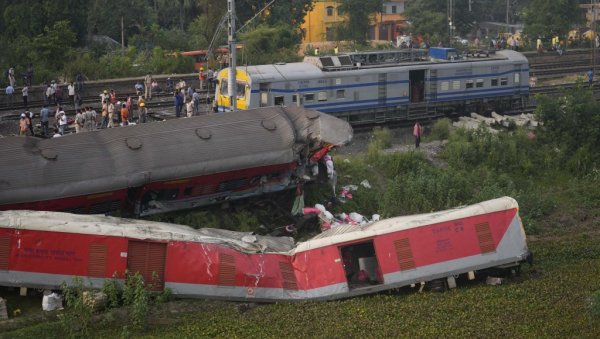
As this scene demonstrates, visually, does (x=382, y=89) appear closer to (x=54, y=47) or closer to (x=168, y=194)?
(x=168, y=194)

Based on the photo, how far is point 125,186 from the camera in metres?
22.3

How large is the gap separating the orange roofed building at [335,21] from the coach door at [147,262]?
162 ft

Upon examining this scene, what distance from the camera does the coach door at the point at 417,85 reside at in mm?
37250

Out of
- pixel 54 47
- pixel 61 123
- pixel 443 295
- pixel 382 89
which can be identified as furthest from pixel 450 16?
pixel 443 295

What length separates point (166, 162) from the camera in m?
22.9

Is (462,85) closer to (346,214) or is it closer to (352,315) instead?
(346,214)

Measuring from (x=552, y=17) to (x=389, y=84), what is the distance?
30078mm

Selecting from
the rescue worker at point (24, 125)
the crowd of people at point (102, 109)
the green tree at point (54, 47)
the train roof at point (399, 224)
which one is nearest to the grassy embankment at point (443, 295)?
the train roof at point (399, 224)

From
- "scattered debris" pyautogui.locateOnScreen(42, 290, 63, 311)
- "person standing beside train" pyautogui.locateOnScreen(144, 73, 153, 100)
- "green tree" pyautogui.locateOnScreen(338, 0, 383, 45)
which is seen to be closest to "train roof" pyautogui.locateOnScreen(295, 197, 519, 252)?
"scattered debris" pyautogui.locateOnScreen(42, 290, 63, 311)

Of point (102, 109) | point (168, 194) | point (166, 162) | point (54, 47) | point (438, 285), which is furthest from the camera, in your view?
point (54, 47)

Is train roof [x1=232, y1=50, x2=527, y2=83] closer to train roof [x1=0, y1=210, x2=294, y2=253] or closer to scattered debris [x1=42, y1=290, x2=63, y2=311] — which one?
train roof [x1=0, y1=210, x2=294, y2=253]

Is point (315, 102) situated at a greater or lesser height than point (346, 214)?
greater

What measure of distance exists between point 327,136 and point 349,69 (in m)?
10.8

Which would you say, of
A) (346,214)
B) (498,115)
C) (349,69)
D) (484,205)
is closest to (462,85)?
(498,115)
